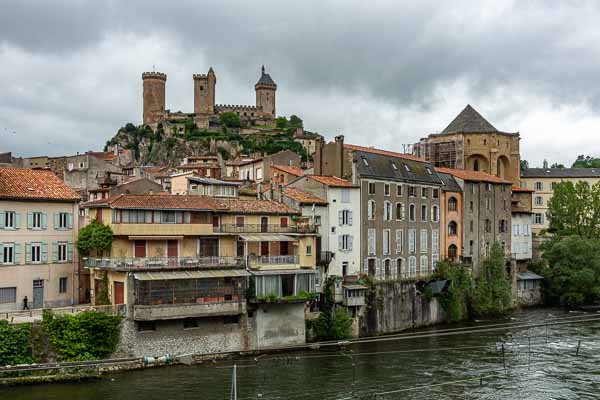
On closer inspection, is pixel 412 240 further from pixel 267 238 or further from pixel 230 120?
pixel 230 120

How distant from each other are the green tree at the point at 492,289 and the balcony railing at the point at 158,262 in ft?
93.7

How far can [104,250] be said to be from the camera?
50.2m

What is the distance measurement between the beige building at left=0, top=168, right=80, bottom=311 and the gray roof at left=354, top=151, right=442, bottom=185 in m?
24.5

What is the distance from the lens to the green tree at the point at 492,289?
228 ft

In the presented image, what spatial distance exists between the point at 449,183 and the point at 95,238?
39.4 meters

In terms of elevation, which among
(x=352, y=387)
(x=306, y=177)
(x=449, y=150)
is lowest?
(x=352, y=387)

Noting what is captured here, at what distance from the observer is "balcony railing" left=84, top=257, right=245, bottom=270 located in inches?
1870

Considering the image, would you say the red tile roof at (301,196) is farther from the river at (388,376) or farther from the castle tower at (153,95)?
the castle tower at (153,95)

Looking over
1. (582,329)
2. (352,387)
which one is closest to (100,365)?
(352,387)

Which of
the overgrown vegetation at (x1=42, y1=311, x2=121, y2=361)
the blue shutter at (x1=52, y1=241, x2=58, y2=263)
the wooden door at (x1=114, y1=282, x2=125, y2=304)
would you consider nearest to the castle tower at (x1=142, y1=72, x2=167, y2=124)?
the blue shutter at (x1=52, y1=241, x2=58, y2=263)

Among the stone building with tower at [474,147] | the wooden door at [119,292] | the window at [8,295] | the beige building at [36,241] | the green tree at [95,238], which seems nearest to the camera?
the wooden door at [119,292]

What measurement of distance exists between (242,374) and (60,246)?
685 inches

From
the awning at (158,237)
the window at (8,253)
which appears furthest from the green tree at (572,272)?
the window at (8,253)

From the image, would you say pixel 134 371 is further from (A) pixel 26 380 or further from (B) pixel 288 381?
(B) pixel 288 381
